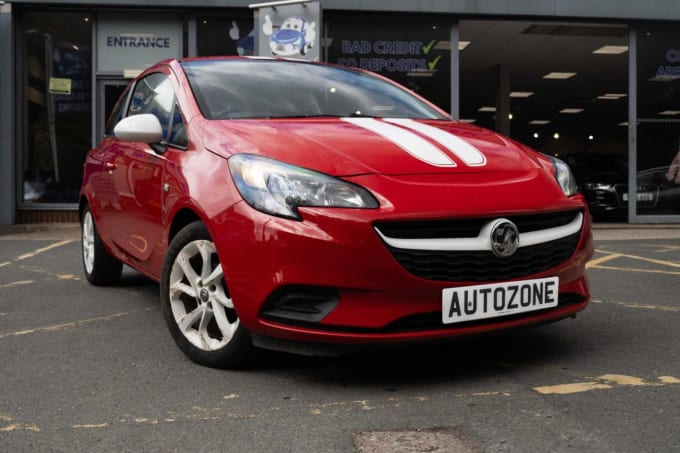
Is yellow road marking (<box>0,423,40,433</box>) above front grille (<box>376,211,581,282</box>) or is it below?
below

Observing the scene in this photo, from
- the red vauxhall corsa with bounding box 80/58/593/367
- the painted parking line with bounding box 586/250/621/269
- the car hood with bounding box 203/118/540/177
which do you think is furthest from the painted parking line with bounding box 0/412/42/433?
the painted parking line with bounding box 586/250/621/269

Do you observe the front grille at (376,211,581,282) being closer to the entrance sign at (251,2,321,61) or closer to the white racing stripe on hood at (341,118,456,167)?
the white racing stripe on hood at (341,118,456,167)

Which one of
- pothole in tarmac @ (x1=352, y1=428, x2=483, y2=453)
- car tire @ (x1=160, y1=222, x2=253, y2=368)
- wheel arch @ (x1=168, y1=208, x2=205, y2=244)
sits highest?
wheel arch @ (x1=168, y1=208, x2=205, y2=244)

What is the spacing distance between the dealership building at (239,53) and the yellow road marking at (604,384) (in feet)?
27.4

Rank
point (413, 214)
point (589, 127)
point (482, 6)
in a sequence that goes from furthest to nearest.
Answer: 1. point (589, 127)
2. point (482, 6)
3. point (413, 214)

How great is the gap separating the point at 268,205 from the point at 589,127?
25468 mm

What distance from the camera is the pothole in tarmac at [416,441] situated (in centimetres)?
235

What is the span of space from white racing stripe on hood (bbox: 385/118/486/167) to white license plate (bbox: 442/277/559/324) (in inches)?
20.5

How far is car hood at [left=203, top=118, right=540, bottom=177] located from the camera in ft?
10.1

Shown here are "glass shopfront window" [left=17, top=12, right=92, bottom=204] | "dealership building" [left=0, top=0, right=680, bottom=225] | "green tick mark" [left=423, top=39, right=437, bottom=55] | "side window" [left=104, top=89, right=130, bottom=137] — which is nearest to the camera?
"side window" [left=104, top=89, right=130, bottom=137]

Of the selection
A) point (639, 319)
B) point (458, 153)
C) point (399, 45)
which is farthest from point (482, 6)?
point (458, 153)

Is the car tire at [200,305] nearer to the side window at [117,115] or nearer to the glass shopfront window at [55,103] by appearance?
the side window at [117,115]

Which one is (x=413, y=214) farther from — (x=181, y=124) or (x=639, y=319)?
(x=639, y=319)

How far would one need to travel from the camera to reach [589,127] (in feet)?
87.7
